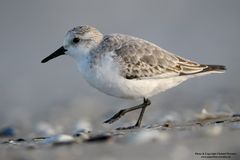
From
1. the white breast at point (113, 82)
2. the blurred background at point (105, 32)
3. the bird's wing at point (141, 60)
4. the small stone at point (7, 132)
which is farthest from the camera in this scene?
the blurred background at point (105, 32)

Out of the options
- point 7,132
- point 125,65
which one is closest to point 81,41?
point 125,65

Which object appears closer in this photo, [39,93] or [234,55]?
[39,93]

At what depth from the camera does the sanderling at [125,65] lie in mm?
7500

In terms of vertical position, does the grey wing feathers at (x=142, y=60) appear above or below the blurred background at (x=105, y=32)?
below

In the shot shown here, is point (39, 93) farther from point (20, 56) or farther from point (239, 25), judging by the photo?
point (239, 25)

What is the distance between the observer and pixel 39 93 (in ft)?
38.6

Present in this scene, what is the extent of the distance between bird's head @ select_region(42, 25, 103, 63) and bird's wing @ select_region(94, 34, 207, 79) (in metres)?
0.11

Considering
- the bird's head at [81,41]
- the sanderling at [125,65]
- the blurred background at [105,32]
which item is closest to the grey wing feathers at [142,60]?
the sanderling at [125,65]

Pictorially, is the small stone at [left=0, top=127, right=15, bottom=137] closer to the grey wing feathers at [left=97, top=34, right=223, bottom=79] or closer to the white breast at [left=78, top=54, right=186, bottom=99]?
the white breast at [left=78, top=54, right=186, bottom=99]

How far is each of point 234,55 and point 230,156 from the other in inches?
357

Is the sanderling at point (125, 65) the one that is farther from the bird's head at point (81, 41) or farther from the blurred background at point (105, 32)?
the blurred background at point (105, 32)

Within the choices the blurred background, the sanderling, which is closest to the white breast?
the sanderling

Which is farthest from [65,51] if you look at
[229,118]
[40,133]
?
[229,118]

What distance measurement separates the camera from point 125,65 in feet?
25.0
